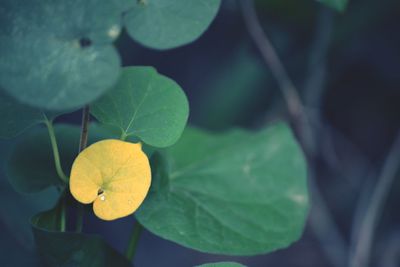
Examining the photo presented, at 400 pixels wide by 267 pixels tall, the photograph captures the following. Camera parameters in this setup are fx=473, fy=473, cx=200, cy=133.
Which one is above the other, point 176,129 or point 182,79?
point 176,129

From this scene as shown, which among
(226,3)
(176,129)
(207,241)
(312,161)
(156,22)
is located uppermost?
(156,22)

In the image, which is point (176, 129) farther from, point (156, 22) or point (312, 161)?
point (312, 161)

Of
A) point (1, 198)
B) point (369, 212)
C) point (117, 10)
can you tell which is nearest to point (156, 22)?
point (117, 10)

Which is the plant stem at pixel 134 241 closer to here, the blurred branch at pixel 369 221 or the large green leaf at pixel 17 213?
the large green leaf at pixel 17 213

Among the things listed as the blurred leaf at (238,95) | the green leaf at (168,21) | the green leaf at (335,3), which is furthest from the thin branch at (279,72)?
the green leaf at (168,21)

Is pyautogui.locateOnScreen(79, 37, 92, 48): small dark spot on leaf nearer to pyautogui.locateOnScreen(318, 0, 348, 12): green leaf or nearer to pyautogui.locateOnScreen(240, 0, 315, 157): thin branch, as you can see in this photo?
pyautogui.locateOnScreen(318, 0, 348, 12): green leaf
